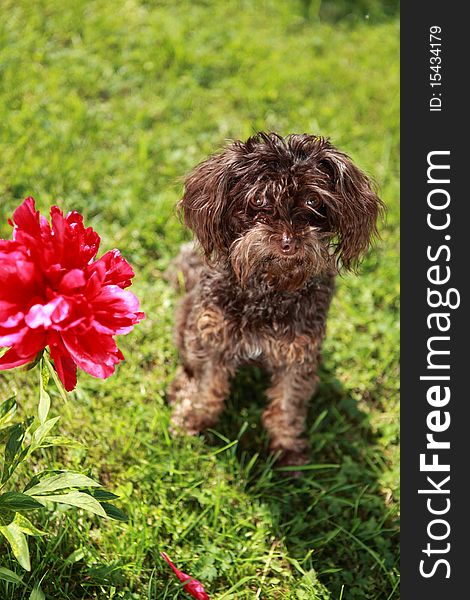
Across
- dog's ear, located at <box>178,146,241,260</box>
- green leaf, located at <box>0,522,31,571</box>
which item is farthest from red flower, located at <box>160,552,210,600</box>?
dog's ear, located at <box>178,146,241,260</box>

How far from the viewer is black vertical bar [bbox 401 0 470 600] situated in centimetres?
346

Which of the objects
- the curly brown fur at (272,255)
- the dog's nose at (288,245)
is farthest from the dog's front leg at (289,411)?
the dog's nose at (288,245)

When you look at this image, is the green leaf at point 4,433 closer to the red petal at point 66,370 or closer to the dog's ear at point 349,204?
the red petal at point 66,370

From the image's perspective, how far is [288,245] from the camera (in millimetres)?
2848

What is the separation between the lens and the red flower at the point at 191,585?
10.0ft

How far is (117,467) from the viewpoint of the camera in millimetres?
3646

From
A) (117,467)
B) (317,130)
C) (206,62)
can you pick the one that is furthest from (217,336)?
(206,62)

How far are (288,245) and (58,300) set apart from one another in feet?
3.58

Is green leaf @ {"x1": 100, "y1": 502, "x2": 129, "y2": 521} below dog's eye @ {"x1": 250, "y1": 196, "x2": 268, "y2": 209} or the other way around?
below

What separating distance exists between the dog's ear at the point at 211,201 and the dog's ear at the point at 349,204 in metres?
0.42

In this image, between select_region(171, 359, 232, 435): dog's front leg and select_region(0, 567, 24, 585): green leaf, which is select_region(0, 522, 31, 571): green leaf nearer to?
select_region(0, 567, 24, 585): green leaf

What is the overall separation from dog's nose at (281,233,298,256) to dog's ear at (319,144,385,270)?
27cm

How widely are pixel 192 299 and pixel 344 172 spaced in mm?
1134

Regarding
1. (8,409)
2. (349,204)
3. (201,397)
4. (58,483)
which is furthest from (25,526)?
(349,204)
